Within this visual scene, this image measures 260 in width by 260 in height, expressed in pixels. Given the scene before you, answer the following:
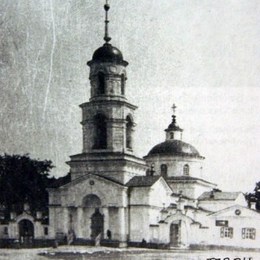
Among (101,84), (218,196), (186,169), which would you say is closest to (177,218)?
(101,84)

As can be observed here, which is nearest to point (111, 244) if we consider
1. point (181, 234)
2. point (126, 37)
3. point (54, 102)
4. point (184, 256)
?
point (181, 234)

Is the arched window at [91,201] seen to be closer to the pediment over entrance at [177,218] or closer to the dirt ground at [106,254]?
the dirt ground at [106,254]

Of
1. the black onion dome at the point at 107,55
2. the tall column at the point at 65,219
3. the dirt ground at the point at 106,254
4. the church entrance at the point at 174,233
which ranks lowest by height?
the dirt ground at the point at 106,254

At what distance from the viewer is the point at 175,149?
18.5 meters

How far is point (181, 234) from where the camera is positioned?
14227mm

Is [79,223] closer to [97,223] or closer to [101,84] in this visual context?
[97,223]

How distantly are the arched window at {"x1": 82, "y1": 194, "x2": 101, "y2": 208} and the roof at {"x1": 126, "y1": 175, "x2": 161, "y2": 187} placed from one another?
2.53ft

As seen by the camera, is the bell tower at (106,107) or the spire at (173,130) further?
the spire at (173,130)

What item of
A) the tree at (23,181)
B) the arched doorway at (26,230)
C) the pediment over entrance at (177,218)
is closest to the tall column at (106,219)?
the pediment over entrance at (177,218)

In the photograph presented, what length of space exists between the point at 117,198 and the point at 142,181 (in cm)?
70

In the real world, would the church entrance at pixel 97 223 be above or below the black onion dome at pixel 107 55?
below

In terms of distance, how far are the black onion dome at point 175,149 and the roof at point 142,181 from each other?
365 cm

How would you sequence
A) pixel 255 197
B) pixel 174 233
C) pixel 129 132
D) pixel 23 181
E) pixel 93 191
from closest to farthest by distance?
pixel 174 233, pixel 93 191, pixel 129 132, pixel 23 181, pixel 255 197

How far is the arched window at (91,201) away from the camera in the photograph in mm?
14672
